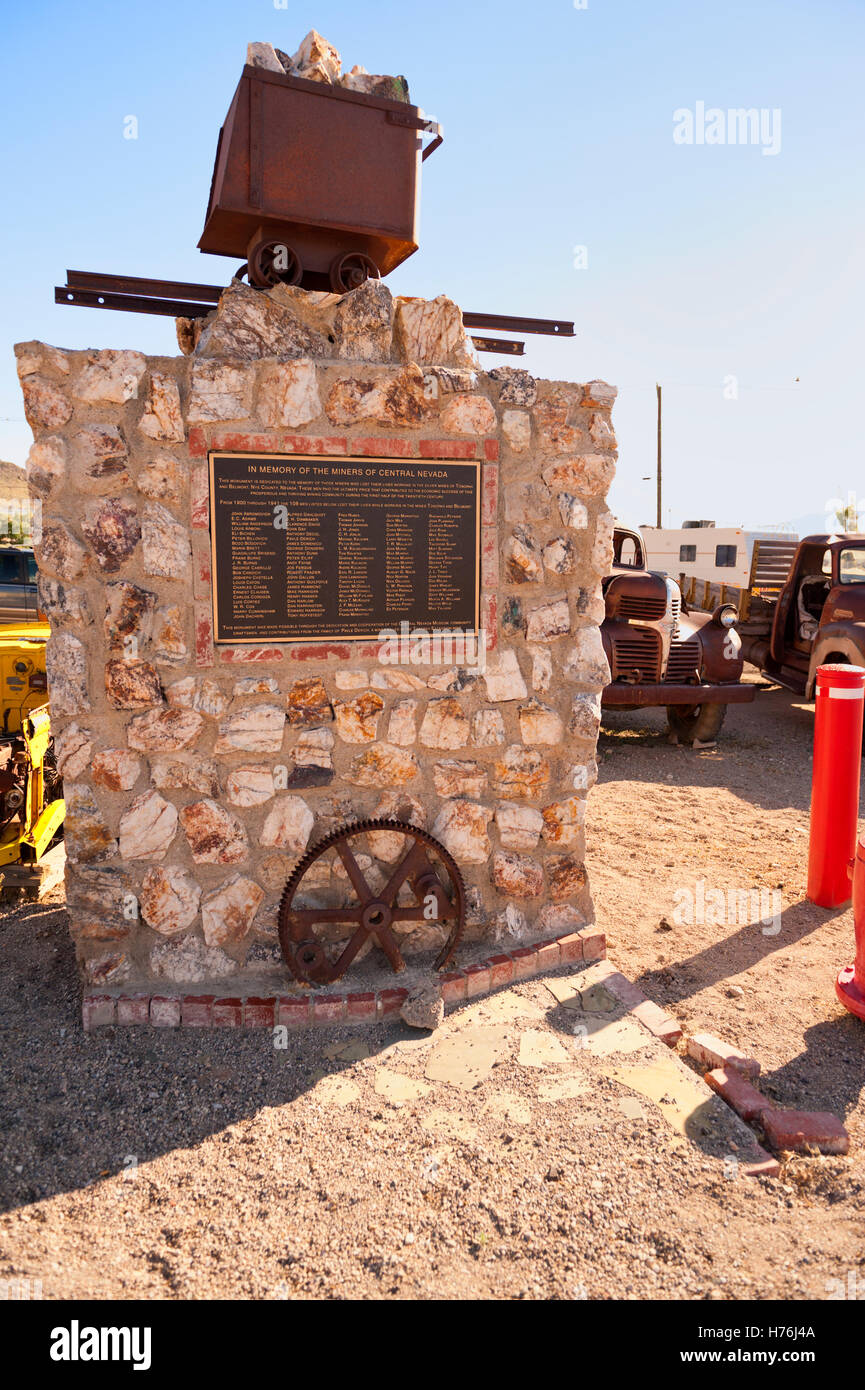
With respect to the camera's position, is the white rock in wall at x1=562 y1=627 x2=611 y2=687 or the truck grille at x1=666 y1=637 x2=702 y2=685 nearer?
the white rock in wall at x1=562 y1=627 x2=611 y2=687

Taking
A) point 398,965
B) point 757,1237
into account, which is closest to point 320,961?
point 398,965

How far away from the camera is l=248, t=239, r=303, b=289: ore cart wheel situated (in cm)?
361

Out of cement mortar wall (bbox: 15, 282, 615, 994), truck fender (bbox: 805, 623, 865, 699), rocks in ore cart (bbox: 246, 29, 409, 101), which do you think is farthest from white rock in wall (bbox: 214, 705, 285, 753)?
truck fender (bbox: 805, 623, 865, 699)

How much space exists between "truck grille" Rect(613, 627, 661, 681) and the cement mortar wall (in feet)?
14.8

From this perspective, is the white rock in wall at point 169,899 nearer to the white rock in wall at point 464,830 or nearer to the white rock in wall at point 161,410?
the white rock in wall at point 464,830

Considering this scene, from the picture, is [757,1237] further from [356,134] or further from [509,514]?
[356,134]

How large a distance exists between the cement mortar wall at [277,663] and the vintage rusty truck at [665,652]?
4477mm

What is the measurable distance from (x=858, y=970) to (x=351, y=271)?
3900 millimetres

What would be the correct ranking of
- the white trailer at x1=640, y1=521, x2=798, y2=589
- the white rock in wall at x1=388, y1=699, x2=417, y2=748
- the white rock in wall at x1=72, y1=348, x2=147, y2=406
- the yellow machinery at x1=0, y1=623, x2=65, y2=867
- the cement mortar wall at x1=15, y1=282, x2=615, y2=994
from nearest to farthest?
the white rock in wall at x1=72, y1=348, x2=147, y2=406, the cement mortar wall at x1=15, y1=282, x2=615, y2=994, the white rock in wall at x1=388, y1=699, x2=417, y2=748, the yellow machinery at x1=0, y1=623, x2=65, y2=867, the white trailer at x1=640, y1=521, x2=798, y2=589

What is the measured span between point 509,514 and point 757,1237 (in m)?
2.87

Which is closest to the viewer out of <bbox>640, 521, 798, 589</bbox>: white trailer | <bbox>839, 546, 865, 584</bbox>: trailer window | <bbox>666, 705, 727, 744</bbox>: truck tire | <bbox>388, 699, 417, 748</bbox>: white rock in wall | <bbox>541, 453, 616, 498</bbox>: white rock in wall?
<bbox>388, 699, 417, 748</bbox>: white rock in wall

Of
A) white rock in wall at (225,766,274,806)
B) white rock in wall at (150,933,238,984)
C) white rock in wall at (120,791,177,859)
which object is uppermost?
white rock in wall at (225,766,274,806)

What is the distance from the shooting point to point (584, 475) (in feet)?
12.9

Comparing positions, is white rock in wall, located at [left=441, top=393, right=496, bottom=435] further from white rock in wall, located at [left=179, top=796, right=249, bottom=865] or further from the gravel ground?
the gravel ground
